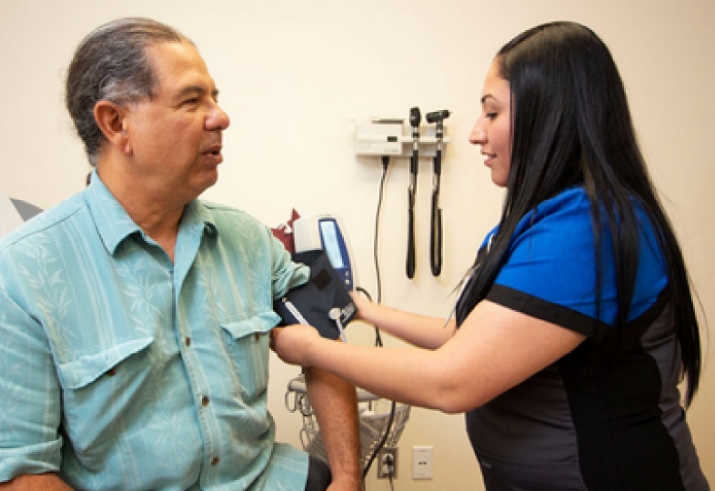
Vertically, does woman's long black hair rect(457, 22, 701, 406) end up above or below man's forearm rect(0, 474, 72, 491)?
above

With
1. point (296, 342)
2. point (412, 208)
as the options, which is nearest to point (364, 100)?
point (412, 208)

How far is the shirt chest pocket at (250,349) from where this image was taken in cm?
105

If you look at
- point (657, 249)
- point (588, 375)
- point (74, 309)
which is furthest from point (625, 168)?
point (74, 309)

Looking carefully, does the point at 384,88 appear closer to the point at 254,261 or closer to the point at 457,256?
the point at 457,256

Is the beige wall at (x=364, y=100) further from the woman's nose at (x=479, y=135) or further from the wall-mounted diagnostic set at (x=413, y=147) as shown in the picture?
the woman's nose at (x=479, y=135)

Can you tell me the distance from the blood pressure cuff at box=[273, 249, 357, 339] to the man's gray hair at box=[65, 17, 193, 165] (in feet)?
1.74

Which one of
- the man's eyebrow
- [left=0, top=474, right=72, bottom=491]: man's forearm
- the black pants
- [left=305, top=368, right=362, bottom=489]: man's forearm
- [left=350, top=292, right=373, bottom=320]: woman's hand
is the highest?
the man's eyebrow

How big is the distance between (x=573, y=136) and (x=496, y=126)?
143 mm

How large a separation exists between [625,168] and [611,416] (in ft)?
1.39

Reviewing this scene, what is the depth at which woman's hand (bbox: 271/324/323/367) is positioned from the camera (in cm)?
107

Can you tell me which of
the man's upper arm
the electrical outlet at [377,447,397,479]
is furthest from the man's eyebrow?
the electrical outlet at [377,447,397,479]

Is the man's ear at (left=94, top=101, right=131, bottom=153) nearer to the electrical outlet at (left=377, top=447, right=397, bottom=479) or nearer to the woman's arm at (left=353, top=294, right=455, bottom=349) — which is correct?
the woman's arm at (left=353, top=294, right=455, bottom=349)

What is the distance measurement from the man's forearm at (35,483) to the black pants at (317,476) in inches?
18.3

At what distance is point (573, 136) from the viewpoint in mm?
887
